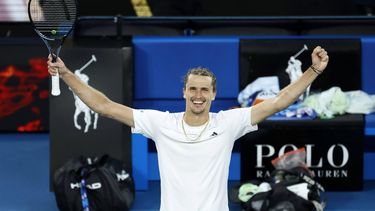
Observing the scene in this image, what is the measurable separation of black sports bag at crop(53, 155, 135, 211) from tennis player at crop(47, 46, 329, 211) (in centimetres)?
226

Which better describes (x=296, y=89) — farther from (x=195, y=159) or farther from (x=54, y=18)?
(x=54, y=18)

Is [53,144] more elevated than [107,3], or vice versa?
[107,3]

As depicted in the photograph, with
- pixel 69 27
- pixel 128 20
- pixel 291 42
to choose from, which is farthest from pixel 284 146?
pixel 69 27

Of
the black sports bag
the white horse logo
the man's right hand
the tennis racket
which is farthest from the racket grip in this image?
the white horse logo

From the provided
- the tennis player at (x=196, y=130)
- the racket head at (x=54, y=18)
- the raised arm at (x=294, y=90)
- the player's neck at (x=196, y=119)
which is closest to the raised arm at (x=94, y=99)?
the tennis player at (x=196, y=130)

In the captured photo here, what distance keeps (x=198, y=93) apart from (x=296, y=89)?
459 millimetres

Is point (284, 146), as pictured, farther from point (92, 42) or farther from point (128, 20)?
point (128, 20)

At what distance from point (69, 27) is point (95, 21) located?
15.3 ft

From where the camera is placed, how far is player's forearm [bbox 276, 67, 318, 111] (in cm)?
384

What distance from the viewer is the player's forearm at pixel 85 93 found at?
387cm

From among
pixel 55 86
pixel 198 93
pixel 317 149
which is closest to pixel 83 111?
pixel 317 149

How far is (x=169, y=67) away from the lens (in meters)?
7.42

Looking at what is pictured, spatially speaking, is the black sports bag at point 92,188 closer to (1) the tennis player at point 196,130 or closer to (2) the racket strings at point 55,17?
(2) the racket strings at point 55,17

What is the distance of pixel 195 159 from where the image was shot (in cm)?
383
